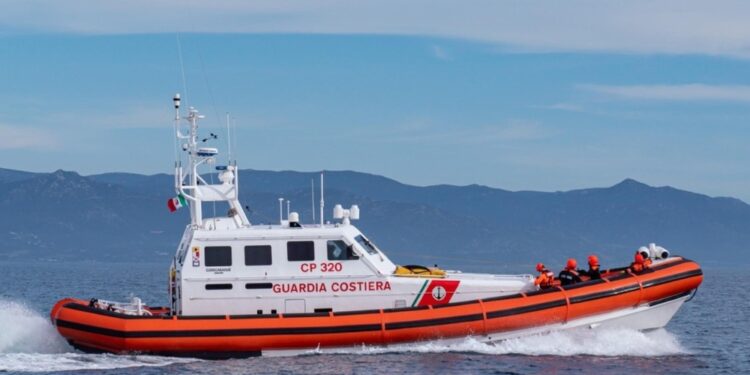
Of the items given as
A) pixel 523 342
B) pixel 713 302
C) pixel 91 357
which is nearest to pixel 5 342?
pixel 91 357

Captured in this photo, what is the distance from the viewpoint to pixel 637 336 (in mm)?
22938

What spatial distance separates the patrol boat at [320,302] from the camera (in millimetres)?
21891

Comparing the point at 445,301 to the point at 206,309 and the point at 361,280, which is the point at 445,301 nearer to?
the point at 361,280

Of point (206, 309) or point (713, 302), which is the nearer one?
point (206, 309)

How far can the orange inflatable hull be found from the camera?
71.7ft

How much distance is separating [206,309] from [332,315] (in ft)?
7.64

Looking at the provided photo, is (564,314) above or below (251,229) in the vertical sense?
below

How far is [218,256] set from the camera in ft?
73.4

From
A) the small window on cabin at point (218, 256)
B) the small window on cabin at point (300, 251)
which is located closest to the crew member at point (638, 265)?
the small window on cabin at point (300, 251)

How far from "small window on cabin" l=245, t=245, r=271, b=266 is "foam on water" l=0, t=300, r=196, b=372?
2096 mm

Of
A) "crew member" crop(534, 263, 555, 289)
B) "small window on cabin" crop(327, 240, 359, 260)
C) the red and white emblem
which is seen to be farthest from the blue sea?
"small window on cabin" crop(327, 240, 359, 260)

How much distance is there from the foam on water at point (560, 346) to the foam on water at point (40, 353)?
3870 millimetres

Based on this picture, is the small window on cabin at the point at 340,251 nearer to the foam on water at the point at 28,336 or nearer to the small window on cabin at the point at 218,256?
the small window on cabin at the point at 218,256

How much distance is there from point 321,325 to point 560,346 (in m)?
4.47
